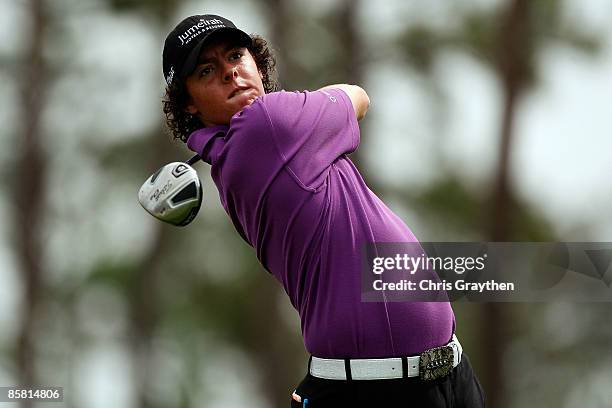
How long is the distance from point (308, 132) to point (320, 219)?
0.76 feet

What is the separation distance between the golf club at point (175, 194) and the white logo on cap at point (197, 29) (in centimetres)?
34

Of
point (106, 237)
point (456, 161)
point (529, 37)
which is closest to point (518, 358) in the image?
point (456, 161)

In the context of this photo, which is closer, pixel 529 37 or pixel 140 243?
pixel 529 37

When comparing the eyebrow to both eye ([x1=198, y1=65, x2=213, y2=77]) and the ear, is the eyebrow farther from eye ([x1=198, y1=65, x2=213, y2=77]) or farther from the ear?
the ear

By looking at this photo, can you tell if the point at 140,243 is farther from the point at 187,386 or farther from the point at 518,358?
the point at 518,358

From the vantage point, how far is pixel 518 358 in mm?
10844

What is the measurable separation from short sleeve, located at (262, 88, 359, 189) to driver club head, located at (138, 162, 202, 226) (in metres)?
0.26

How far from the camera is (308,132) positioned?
3.21m

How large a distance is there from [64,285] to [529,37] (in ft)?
17.9

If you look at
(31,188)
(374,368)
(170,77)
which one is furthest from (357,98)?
(31,188)

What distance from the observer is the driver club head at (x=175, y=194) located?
10.7ft

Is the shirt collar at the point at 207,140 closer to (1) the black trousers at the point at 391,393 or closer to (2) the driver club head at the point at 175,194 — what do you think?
(2) the driver club head at the point at 175,194

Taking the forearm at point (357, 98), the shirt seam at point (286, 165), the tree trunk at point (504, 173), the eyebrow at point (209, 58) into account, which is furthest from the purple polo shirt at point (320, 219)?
the tree trunk at point (504, 173)

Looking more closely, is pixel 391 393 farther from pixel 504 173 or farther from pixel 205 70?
pixel 504 173
